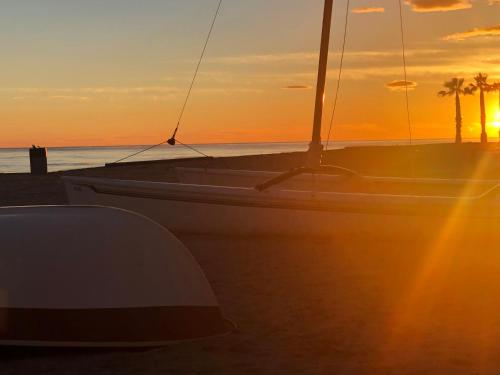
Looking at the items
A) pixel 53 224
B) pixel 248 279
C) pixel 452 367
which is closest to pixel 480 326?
pixel 452 367

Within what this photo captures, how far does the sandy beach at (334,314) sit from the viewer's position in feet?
16.1

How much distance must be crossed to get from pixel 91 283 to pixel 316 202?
4.76 meters

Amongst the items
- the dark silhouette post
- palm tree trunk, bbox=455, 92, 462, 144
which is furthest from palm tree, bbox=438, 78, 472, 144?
the dark silhouette post

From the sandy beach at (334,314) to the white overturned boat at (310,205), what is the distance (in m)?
0.25

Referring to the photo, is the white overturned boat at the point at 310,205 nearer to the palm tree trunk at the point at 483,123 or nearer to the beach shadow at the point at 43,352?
the beach shadow at the point at 43,352

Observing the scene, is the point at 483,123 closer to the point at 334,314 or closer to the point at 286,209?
the point at 286,209

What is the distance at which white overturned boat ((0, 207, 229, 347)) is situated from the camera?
5125mm

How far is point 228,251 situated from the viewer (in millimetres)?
9508

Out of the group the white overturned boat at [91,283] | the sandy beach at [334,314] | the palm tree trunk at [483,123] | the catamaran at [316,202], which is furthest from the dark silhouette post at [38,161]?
the palm tree trunk at [483,123]

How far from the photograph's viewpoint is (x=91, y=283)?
5160mm

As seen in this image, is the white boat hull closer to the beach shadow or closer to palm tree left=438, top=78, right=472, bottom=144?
the beach shadow

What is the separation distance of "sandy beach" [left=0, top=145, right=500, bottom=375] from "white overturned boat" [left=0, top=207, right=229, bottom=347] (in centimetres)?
15

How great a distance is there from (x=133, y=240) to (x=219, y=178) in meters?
9.10

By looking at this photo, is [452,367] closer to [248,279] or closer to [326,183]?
[248,279]
